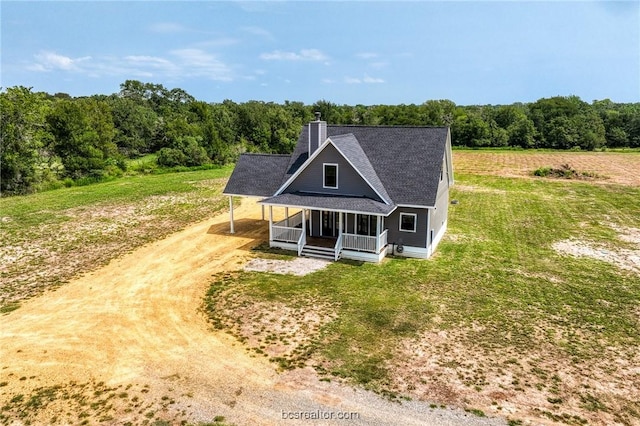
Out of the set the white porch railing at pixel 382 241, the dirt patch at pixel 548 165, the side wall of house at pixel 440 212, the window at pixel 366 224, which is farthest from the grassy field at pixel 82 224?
the dirt patch at pixel 548 165

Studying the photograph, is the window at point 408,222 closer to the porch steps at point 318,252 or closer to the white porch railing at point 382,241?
the white porch railing at point 382,241

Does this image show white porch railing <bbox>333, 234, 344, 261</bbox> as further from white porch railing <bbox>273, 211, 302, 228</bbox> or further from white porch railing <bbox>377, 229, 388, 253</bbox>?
white porch railing <bbox>273, 211, 302, 228</bbox>

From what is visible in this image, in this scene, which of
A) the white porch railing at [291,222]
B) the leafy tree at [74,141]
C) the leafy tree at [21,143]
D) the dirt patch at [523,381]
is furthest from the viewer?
the leafy tree at [74,141]

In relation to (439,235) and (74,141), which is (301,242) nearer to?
(439,235)

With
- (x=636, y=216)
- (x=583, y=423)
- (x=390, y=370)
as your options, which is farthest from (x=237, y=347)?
(x=636, y=216)

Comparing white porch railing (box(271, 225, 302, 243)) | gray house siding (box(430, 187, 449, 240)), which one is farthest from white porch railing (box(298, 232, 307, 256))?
gray house siding (box(430, 187, 449, 240))

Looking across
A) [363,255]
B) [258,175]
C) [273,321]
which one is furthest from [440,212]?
[273,321]
